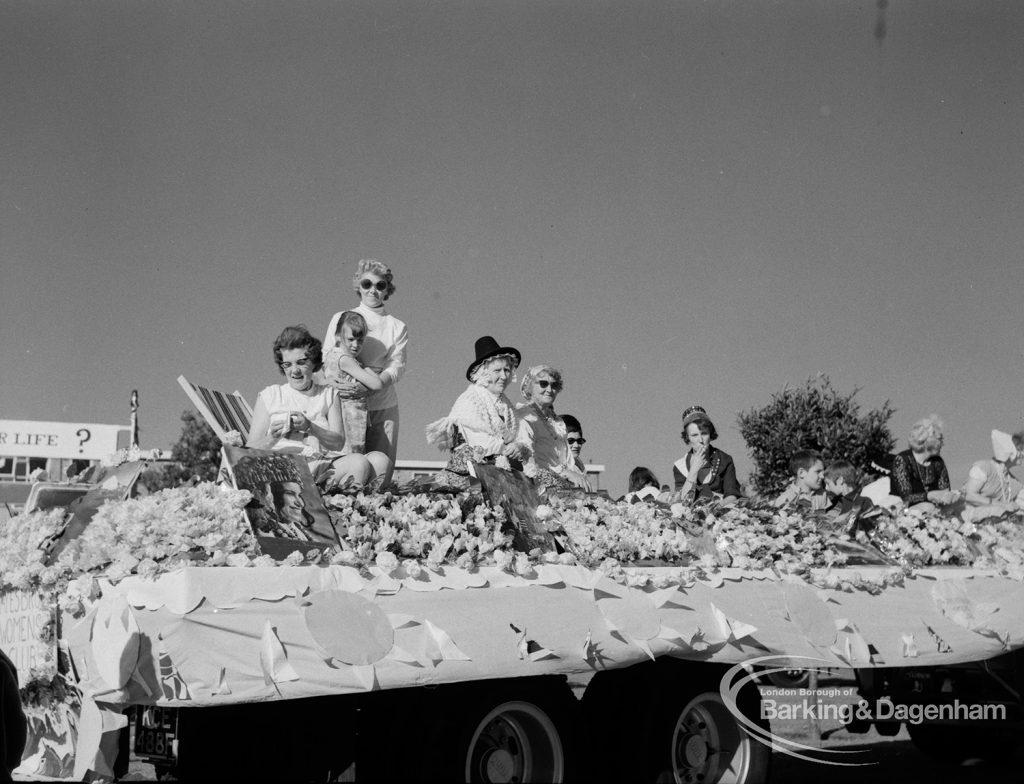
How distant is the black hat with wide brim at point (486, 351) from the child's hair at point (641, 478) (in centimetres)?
231

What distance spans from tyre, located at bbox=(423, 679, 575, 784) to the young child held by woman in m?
2.27

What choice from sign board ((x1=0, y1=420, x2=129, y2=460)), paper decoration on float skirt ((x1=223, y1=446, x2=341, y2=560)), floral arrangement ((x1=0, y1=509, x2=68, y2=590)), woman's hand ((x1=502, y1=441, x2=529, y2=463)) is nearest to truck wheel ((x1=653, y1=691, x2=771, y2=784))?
woman's hand ((x1=502, y1=441, x2=529, y2=463))

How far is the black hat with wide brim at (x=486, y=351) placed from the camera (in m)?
7.36

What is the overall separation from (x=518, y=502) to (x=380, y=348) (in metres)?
1.78

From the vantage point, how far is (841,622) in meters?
6.05

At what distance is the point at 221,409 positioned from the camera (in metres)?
6.68

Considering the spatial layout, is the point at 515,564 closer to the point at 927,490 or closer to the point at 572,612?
the point at 572,612

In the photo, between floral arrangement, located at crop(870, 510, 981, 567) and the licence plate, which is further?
floral arrangement, located at crop(870, 510, 981, 567)

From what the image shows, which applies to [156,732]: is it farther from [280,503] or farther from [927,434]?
[927,434]

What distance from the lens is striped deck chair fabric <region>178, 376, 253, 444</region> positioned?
6.37 metres

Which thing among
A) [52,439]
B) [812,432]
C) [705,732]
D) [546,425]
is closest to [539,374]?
[546,425]

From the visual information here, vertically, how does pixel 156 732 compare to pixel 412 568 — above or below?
below

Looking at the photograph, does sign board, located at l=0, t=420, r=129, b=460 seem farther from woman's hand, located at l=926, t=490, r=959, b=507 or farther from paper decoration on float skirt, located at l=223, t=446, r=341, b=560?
paper decoration on float skirt, located at l=223, t=446, r=341, b=560

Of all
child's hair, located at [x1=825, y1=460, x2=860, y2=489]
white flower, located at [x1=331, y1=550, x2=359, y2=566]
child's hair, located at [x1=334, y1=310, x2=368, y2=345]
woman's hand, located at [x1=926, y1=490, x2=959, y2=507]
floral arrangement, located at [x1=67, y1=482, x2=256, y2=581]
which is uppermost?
child's hair, located at [x1=334, y1=310, x2=368, y2=345]
